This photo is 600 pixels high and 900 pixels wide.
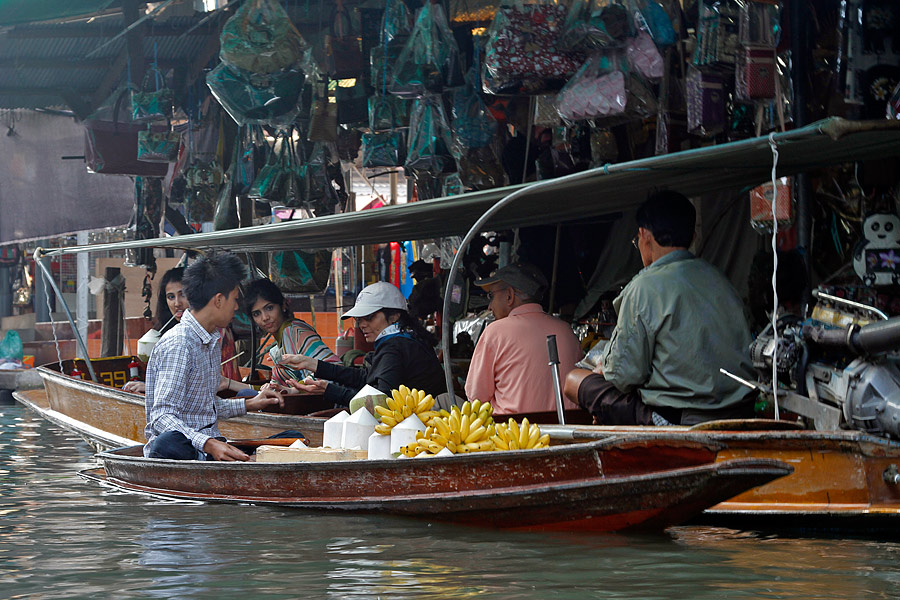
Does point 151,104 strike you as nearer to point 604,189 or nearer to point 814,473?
point 604,189

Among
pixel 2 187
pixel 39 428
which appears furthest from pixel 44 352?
pixel 39 428

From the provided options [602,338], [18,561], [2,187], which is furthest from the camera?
[2,187]

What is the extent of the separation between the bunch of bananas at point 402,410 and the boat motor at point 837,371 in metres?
1.33

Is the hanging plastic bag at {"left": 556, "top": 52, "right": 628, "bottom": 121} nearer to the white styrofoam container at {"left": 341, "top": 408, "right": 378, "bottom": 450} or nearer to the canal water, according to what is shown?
the white styrofoam container at {"left": 341, "top": 408, "right": 378, "bottom": 450}

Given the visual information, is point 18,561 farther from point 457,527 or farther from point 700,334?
point 700,334

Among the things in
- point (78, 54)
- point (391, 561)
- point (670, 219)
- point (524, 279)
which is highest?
point (78, 54)

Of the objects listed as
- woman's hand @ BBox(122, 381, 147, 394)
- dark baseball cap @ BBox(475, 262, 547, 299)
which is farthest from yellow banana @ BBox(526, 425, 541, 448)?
woman's hand @ BBox(122, 381, 147, 394)

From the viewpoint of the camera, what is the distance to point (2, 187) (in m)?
15.7

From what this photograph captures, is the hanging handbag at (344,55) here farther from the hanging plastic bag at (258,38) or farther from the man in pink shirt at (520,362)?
the man in pink shirt at (520,362)

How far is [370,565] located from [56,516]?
1992mm

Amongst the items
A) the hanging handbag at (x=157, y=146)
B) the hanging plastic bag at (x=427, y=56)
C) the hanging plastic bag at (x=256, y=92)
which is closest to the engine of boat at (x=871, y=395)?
the hanging plastic bag at (x=427, y=56)

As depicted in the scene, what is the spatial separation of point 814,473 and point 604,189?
1.56 meters

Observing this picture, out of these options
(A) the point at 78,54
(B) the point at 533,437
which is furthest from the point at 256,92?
(B) the point at 533,437

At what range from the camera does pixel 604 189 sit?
15.8 feet
